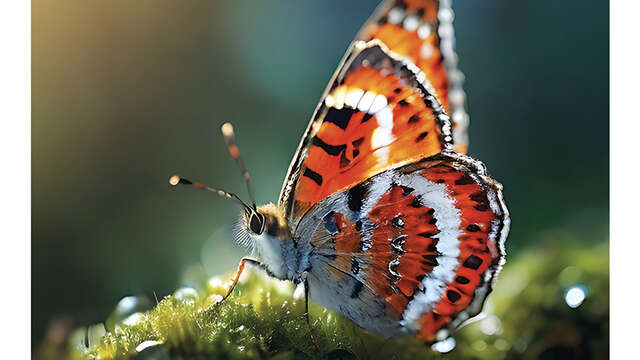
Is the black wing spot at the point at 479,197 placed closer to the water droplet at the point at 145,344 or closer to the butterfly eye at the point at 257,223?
the butterfly eye at the point at 257,223

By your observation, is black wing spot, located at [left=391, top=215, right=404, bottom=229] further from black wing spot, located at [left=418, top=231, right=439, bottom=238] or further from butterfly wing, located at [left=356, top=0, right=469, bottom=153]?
butterfly wing, located at [left=356, top=0, right=469, bottom=153]

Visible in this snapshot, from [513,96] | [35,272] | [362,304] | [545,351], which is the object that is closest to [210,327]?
[362,304]

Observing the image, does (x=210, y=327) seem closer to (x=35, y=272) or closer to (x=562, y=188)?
(x=35, y=272)

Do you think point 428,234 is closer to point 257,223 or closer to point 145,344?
point 257,223

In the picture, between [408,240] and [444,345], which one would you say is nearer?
[444,345]

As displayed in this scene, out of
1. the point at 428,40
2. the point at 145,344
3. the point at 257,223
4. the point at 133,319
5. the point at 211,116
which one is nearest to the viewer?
the point at 145,344

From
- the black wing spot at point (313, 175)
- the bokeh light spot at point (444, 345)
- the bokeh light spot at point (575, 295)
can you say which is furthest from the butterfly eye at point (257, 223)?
the bokeh light spot at point (575, 295)

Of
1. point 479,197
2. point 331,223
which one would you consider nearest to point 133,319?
point 331,223

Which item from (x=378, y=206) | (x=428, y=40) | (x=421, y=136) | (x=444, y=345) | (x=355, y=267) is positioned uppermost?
(x=428, y=40)
